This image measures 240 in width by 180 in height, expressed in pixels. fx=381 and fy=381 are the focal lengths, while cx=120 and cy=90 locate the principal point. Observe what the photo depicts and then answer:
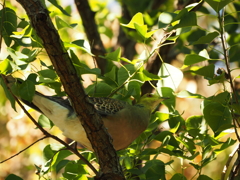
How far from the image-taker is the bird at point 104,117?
2.25 meters

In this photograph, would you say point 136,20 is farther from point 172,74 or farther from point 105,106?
point 105,106

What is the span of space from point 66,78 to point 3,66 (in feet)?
0.96

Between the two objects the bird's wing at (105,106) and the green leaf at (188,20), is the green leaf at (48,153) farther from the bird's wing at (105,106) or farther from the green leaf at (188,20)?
the green leaf at (188,20)

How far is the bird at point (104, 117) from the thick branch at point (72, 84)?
34 centimetres

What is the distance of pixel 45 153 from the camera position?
7.13ft

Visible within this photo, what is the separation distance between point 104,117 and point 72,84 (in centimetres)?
83

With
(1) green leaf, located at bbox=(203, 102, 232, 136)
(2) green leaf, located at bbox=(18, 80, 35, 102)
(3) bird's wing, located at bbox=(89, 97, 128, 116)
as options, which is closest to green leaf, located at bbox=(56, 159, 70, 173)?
(3) bird's wing, located at bbox=(89, 97, 128, 116)

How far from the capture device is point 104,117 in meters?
2.44

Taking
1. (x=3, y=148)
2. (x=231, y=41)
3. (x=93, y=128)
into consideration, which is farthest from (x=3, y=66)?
(x=3, y=148)

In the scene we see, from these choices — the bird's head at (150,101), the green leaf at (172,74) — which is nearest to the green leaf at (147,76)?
the green leaf at (172,74)

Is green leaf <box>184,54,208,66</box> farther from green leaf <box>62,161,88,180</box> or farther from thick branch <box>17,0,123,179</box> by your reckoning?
A: green leaf <box>62,161,88,180</box>

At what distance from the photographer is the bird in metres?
2.25

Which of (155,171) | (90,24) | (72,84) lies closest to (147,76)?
(72,84)

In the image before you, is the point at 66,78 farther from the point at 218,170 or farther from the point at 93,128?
the point at 218,170
